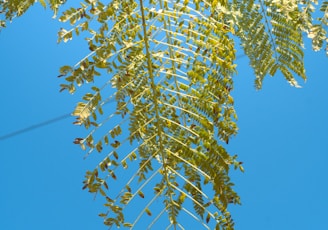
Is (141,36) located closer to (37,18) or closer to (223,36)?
(223,36)

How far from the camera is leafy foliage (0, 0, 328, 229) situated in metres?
0.52

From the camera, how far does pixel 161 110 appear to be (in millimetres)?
555

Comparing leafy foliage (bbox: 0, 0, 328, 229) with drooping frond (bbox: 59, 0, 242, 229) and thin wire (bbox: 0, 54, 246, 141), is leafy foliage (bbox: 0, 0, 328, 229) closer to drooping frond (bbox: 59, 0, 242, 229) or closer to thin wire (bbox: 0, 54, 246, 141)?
drooping frond (bbox: 59, 0, 242, 229)

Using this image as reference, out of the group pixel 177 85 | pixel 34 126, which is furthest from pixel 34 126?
pixel 177 85

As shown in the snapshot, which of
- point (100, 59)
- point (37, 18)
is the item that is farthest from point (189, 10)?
point (37, 18)

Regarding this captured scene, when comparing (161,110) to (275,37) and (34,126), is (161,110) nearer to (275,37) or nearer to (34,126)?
(275,37)

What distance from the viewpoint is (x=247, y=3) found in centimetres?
64

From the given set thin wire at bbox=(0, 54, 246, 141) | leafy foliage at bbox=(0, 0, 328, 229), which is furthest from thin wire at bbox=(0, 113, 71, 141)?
leafy foliage at bbox=(0, 0, 328, 229)

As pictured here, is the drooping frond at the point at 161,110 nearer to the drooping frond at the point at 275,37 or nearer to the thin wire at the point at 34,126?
Result: the drooping frond at the point at 275,37

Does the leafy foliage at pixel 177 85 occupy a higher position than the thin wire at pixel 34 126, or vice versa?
the thin wire at pixel 34 126

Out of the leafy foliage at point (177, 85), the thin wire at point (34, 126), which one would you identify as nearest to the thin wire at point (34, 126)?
the thin wire at point (34, 126)

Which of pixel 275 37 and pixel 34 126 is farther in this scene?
pixel 34 126

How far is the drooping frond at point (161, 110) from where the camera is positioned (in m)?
0.52

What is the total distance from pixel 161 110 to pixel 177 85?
0.06m
